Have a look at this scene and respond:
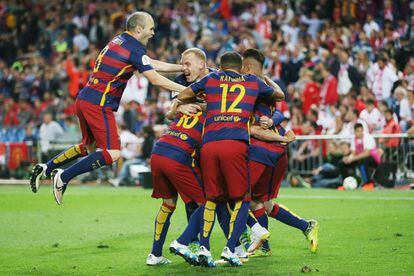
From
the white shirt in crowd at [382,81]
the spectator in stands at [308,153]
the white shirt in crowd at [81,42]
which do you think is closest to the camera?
the spectator in stands at [308,153]

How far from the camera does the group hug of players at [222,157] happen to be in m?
9.47

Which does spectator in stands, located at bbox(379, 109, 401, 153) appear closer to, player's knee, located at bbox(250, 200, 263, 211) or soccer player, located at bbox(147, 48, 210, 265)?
player's knee, located at bbox(250, 200, 263, 211)

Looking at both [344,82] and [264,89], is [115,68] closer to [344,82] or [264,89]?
[264,89]

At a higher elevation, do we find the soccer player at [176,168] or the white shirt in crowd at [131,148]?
the soccer player at [176,168]

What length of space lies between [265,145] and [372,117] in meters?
12.1

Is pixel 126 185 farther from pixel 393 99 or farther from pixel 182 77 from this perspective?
pixel 182 77

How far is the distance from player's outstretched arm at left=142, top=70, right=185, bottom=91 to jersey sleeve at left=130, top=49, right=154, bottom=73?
0.06 m

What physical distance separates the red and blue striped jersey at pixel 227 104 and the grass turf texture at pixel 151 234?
146cm

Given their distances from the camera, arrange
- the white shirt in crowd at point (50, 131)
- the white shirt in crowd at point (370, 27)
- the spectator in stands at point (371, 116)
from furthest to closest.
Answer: the white shirt in crowd at point (50, 131) < the white shirt in crowd at point (370, 27) < the spectator in stands at point (371, 116)

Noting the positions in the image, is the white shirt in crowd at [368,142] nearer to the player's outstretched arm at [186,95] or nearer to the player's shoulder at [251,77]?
the player's shoulder at [251,77]

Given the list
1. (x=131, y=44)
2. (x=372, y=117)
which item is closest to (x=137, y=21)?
(x=131, y=44)

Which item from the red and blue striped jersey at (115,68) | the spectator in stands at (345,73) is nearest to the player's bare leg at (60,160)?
the red and blue striped jersey at (115,68)

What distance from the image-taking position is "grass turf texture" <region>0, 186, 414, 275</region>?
973 cm

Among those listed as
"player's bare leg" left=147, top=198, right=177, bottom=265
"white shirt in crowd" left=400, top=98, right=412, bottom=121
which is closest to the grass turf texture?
"player's bare leg" left=147, top=198, right=177, bottom=265
